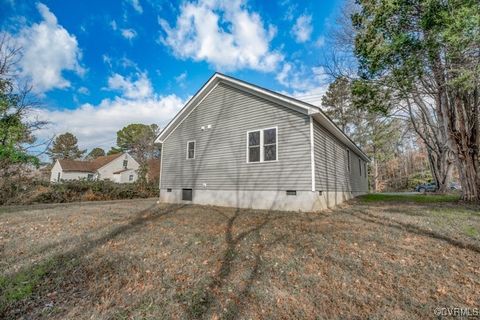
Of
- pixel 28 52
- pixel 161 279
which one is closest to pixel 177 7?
pixel 28 52

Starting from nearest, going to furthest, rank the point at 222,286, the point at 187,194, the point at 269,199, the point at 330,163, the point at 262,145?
Answer: the point at 222,286, the point at 269,199, the point at 262,145, the point at 330,163, the point at 187,194

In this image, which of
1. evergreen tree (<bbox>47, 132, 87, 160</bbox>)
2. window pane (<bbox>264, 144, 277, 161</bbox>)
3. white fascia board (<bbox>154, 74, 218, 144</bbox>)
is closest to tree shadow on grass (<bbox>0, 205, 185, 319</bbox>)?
window pane (<bbox>264, 144, 277, 161</bbox>)

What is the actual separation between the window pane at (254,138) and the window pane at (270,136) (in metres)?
0.33

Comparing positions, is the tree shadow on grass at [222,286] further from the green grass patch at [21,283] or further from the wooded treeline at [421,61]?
the wooded treeline at [421,61]

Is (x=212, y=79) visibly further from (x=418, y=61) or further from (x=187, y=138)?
(x=418, y=61)

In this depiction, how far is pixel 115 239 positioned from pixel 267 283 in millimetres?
3930

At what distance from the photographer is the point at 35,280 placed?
348cm

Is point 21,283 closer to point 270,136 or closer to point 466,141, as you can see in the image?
point 270,136

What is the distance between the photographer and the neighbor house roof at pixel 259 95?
850 centimetres

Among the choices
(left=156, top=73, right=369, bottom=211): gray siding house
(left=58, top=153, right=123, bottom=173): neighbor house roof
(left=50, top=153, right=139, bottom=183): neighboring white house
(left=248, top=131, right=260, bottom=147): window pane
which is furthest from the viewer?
(left=50, top=153, right=139, bottom=183): neighboring white house

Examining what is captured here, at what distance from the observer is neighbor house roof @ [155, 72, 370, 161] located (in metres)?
8.50

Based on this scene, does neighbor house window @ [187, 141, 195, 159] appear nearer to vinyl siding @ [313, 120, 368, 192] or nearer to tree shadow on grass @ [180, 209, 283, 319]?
vinyl siding @ [313, 120, 368, 192]

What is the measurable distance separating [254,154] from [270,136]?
1048 mm

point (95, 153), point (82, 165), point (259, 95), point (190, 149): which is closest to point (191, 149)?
point (190, 149)
